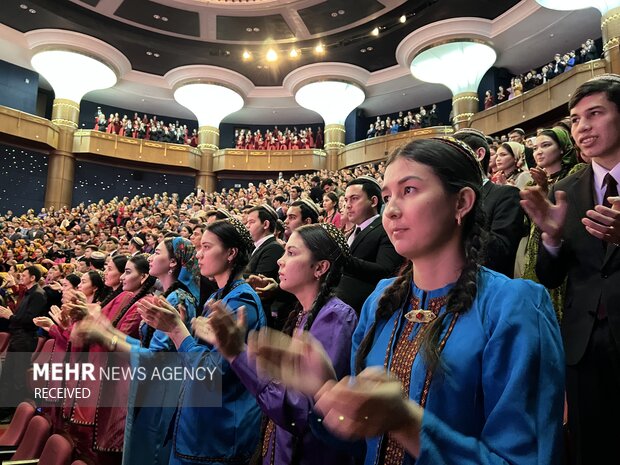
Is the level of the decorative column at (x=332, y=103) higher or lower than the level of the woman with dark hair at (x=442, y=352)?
higher

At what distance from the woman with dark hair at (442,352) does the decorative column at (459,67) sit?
12.6m

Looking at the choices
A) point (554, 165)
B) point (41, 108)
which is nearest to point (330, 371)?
point (554, 165)

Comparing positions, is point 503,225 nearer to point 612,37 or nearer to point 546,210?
point 546,210

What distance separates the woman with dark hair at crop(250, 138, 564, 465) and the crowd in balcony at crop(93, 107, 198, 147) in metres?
16.7

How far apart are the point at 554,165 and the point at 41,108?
57.8ft

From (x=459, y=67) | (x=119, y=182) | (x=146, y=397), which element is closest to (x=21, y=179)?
(x=119, y=182)

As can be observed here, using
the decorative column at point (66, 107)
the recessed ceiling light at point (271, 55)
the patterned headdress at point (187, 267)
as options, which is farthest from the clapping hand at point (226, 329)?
the decorative column at point (66, 107)

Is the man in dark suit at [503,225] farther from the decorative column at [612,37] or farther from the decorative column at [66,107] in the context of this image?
the decorative column at [66,107]

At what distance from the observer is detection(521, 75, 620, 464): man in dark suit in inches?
49.7

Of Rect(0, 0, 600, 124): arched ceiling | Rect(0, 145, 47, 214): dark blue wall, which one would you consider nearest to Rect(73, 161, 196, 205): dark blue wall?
Rect(0, 145, 47, 214): dark blue wall

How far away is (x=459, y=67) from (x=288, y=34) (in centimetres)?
493

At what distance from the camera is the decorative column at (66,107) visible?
1423cm

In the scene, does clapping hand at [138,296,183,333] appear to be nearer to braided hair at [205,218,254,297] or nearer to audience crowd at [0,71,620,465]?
audience crowd at [0,71,620,465]

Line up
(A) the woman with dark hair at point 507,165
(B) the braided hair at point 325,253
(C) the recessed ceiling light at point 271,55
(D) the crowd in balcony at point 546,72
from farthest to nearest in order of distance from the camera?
(C) the recessed ceiling light at point 271,55
(D) the crowd in balcony at point 546,72
(A) the woman with dark hair at point 507,165
(B) the braided hair at point 325,253
